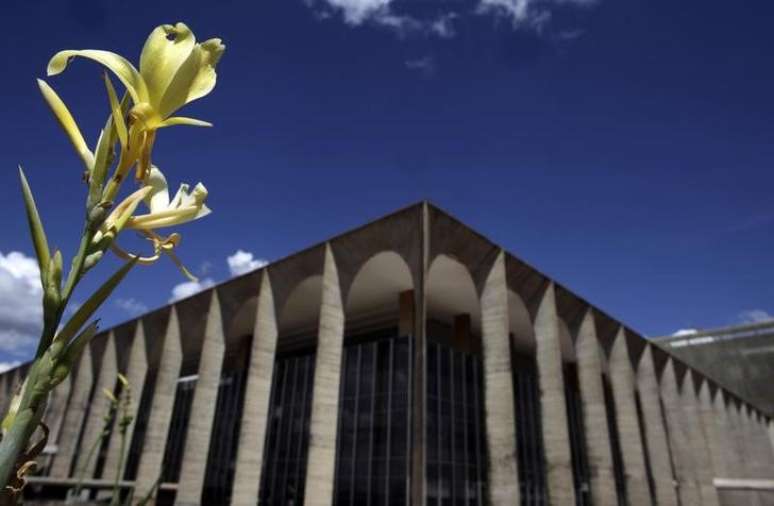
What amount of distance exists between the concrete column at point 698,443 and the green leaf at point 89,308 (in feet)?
118

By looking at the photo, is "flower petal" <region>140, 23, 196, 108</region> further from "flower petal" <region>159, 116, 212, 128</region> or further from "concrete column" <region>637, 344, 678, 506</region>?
"concrete column" <region>637, 344, 678, 506</region>

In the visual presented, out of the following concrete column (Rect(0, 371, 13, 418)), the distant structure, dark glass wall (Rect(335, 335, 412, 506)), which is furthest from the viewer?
the distant structure

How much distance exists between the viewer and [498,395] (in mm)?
15992

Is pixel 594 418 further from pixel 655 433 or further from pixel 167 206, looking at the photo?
pixel 167 206

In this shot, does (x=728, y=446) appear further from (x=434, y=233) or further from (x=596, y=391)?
(x=434, y=233)

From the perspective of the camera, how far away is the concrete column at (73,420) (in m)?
26.6

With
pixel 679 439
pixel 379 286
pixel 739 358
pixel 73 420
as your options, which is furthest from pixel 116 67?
pixel 739 358

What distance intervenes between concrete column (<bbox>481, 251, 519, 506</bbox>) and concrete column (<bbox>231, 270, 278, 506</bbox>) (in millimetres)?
7430

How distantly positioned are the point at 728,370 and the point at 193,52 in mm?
56544

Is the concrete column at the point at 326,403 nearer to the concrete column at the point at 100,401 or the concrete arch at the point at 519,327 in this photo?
the concrete arch at the point at 519,327

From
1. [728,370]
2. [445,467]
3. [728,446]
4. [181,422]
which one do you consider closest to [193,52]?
[445,467]

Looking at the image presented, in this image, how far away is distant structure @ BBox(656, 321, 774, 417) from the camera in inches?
1768

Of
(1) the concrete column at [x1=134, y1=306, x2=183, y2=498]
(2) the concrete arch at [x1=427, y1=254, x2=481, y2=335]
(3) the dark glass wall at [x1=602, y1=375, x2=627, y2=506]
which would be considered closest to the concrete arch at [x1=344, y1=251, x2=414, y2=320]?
(2) the concrete arch at [x1=427, y1=254, x2=481, y2=335]

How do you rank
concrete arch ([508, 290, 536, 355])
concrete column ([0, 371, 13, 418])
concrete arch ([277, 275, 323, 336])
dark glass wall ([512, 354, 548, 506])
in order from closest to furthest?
concrete arch ([277, 275, 323, 336]) < concrete arch ([508, 290, 536, 355]) < dark glass wall ([512, 354, 548, 506]) < concrete column ([0, 371, 13, 418])
